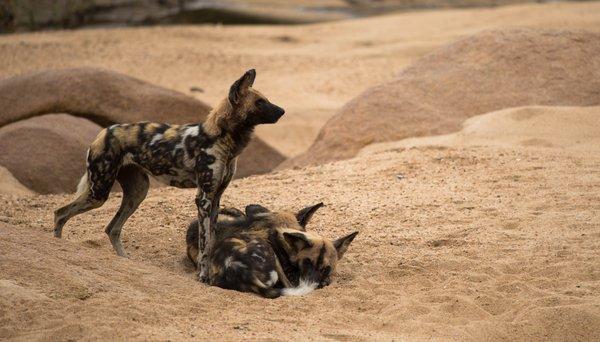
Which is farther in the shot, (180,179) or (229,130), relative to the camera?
(180,179)

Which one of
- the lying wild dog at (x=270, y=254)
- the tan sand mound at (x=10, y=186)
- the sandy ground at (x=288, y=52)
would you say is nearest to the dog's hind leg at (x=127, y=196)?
the lying wild dog at (x=270, y=254)

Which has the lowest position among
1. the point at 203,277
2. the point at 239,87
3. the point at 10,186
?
the point at 10,186

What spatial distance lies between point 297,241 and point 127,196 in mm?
1395

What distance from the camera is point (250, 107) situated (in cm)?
659

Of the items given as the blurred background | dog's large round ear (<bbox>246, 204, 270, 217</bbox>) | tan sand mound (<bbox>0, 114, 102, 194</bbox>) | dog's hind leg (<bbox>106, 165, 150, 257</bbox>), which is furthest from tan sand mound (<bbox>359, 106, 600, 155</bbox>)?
the blurred background

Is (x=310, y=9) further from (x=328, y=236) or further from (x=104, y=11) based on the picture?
(x=328, y=236)

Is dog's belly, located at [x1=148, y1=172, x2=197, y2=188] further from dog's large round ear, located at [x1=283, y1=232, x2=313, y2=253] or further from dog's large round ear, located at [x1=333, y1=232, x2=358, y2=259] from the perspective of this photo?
dog's large round ear, located at [x1=333, y1=232, x2=358, y2=259]

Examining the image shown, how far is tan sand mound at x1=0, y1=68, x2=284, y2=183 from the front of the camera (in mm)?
11250

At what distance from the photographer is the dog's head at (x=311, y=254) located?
641 centimetres

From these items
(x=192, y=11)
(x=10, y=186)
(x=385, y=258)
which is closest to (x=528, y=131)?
(x=385, y=258)

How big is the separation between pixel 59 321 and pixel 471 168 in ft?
15.7

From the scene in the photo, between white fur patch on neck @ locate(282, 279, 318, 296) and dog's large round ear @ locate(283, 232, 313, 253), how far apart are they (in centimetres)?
25

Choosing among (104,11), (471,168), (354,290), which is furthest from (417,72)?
(104,11)

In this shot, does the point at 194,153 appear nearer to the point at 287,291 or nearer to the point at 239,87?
the point at 239,87
